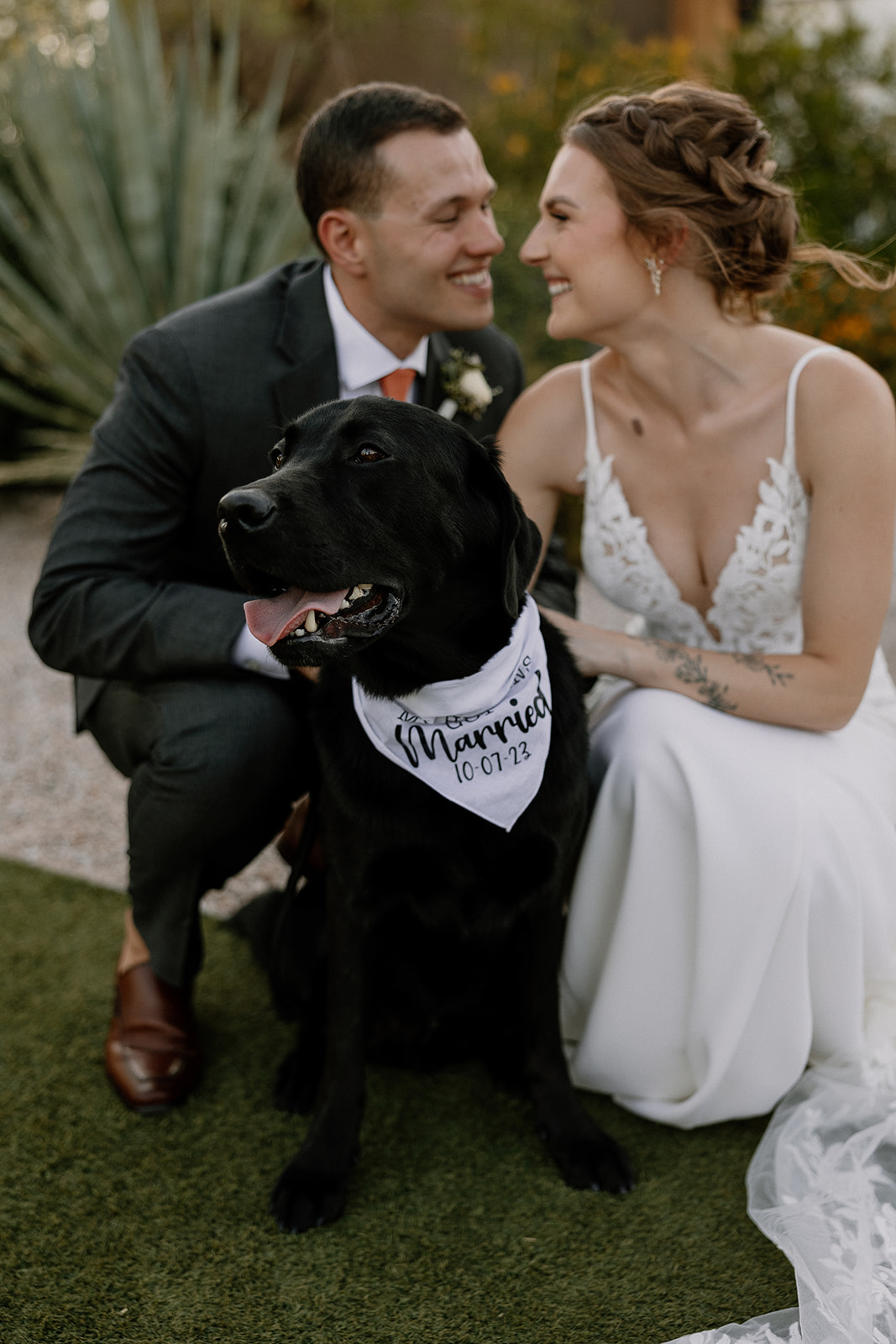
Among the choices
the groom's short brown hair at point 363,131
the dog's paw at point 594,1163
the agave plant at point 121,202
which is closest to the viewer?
the dog's paw at point 594,1163

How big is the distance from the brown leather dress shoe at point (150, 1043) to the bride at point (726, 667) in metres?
0.77

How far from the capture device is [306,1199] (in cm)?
180

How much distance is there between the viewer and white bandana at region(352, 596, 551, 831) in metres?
1.77

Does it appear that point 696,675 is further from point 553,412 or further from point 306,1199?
point 306,1199

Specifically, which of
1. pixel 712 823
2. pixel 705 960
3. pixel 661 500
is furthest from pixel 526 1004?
pixel 661 500

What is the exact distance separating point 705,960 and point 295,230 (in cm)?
435

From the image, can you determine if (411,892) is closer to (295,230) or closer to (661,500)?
(661,500)

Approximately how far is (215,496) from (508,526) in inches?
34.3

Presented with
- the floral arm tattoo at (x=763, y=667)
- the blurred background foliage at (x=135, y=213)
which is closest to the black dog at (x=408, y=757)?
the floral arm tattoo at (x=763, y=667)

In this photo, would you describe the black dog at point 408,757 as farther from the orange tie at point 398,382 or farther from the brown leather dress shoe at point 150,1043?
the orange tie at point 398,382

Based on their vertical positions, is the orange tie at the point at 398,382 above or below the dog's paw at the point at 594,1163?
above

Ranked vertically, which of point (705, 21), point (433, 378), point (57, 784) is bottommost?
point (57, 784)

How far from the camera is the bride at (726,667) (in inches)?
77.0

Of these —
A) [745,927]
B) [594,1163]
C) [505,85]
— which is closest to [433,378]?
[745,927]
